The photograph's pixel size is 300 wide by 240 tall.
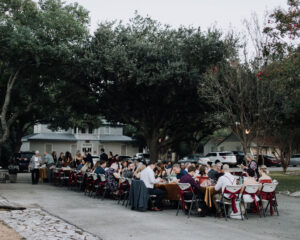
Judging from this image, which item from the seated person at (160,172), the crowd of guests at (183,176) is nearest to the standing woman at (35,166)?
the crowd of guests at (183,176)

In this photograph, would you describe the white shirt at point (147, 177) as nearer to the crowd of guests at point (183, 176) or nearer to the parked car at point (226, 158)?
the crowd of guests at point (183, 176)

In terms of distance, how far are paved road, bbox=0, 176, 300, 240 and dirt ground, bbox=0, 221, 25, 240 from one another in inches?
65.6

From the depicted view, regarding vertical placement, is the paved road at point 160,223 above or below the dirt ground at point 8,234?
below

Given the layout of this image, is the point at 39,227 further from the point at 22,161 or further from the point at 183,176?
the point at 22,161

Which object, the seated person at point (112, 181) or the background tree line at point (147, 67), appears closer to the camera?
the seated person at point (112, 181)

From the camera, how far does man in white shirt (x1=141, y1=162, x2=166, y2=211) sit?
40.3 feet

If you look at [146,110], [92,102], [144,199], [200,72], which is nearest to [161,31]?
[200,72]

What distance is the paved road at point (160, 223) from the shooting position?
28.1 ft

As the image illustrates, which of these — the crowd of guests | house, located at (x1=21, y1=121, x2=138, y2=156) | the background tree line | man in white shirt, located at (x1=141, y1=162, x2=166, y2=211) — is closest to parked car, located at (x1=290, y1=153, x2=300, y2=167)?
house, located at (x1=21, y1=121, x2=138, y2=156)

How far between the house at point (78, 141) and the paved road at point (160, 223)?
134ft

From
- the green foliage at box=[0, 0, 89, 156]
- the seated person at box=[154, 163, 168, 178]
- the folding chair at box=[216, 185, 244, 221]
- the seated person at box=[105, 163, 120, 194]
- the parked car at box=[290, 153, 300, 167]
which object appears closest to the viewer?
the folding chair at box=[216, 185, 244, 221]

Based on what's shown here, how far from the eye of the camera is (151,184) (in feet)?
40.7

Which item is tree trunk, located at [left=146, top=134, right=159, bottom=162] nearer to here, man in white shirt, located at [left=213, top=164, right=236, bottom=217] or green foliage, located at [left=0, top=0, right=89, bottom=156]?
green foliage, located at [left=0, top=0, right=89, bottom=156]

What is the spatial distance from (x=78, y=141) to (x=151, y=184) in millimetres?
46290
